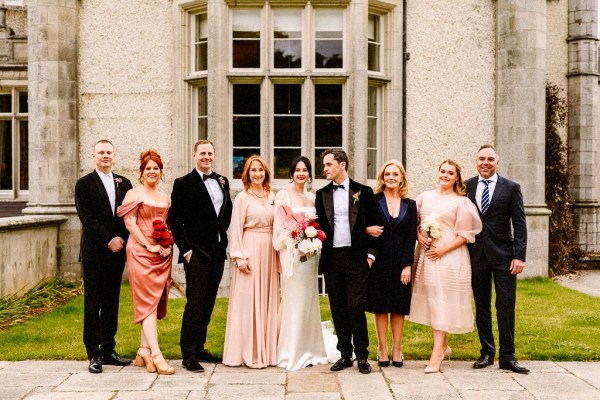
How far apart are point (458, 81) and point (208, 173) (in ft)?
18.7

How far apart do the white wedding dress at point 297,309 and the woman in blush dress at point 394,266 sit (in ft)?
1.79

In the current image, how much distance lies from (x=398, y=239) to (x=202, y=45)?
5.69 m

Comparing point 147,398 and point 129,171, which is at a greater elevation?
point 129,171

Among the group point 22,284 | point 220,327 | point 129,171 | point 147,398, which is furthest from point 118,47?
point 147,398

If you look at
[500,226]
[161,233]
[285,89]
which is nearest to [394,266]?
[500,226]

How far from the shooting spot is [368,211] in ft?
20.2

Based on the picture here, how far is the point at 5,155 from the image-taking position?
50.2ft

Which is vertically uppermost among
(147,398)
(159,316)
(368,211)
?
(368,211)

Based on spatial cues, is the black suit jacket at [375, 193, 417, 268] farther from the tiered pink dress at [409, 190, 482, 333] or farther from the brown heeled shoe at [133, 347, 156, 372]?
the brown heeled shoe at [133, 347, 156, 372]

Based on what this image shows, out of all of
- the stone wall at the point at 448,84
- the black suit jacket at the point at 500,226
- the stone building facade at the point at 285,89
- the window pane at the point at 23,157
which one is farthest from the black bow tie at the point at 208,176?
the window pane at the point at 23,157

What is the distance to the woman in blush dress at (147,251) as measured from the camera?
6.05m

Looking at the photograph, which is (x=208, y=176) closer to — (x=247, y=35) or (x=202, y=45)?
(x=247, y=35)

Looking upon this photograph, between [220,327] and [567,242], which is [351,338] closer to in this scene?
[220,327]

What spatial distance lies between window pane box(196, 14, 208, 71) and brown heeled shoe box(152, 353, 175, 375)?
567 centimetres
